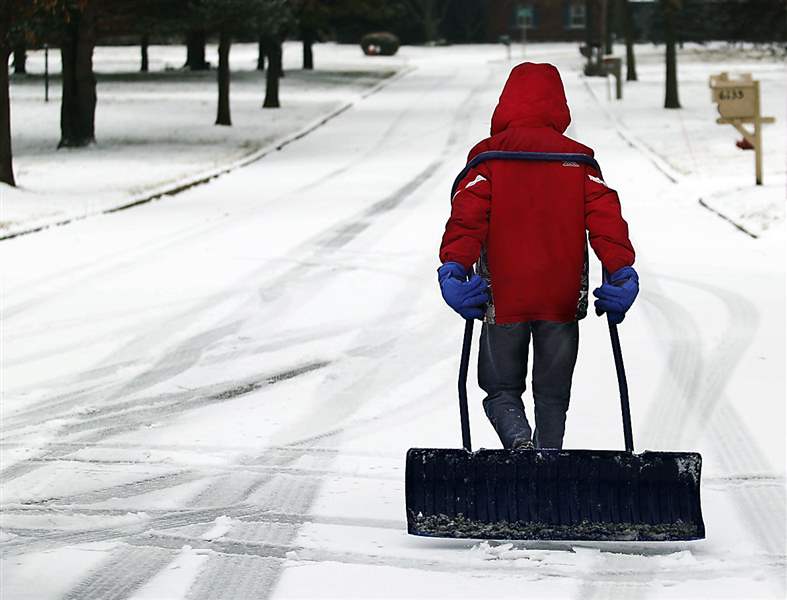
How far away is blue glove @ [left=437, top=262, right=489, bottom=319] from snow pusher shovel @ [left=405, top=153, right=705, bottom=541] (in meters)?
0.57

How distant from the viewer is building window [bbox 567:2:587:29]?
101312 mm

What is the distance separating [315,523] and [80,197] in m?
16.0

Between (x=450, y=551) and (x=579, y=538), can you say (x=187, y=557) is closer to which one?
(x=450, y=551)

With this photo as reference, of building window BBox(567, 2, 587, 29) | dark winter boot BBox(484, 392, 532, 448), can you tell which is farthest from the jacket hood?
building window BBox(567, 2, 587, 29)

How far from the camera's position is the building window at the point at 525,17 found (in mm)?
99500

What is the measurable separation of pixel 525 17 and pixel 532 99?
316 feet

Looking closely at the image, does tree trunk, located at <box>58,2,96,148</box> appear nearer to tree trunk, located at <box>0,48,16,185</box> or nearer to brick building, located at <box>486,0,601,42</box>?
tree trunk, located at <box>0,48,16,185</box>

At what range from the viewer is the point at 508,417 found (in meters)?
5.97

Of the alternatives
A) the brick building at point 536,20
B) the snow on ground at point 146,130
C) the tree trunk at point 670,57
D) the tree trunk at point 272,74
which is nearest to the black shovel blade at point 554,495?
the snow on ground at point 146,130

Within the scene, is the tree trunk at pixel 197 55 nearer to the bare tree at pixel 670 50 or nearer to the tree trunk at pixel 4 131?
the bare tree at pixel 670 50

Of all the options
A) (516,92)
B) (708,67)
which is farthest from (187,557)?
(708,67)

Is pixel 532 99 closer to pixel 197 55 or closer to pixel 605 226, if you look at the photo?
pixel 605 226

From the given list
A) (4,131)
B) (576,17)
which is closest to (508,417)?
(4,131)

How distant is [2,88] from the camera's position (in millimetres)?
22391
